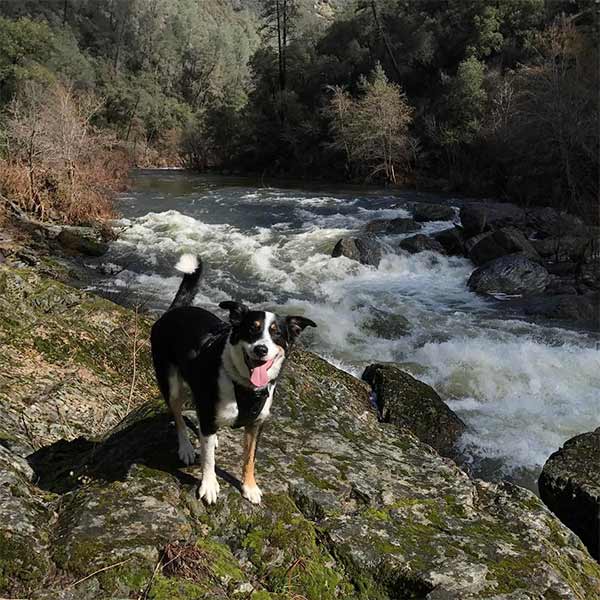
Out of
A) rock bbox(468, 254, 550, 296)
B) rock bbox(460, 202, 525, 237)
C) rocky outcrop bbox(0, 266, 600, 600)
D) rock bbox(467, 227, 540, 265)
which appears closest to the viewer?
rocky outcrop bbox(0, 266, 600, 600)

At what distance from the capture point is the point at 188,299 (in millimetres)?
4578

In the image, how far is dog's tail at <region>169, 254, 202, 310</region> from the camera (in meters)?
4.30

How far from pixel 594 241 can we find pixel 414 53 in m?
29.6

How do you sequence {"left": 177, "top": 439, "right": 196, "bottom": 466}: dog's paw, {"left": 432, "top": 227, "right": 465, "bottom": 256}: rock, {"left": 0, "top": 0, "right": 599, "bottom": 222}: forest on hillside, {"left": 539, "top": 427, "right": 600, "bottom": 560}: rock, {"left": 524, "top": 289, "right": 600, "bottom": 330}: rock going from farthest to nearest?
{"left": 0, "top": 0, "right": 599, "bottom": 222}: forest on hillside, {"left": 432, "top": 227, "right": 465, "bottom": 256}: rock, {"left": 524, "top": 289, "right": 600, "bottom": 330}: rock, {"left": 539, "top": 427, "right": 600, "bottom": 560}: rock, {"left": 177, "top": 439, "right": 196, "bottom": 466}: dog's paw

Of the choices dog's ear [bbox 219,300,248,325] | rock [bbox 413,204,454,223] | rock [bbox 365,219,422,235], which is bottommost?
rock [bbox 365,219,422,235]

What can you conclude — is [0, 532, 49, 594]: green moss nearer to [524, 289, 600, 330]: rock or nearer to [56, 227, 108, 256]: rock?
[524, 289, 600, 330]: rock

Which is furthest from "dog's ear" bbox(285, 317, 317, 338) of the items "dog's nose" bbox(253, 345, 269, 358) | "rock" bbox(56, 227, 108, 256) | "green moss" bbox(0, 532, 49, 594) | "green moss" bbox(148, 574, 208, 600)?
"rock" bbox(56, 227, 108, 256)

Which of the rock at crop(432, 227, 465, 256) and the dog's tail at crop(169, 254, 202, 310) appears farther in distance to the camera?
the rock at crop(432, 227, 465, 256)

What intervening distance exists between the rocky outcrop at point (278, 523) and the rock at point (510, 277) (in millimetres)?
10110

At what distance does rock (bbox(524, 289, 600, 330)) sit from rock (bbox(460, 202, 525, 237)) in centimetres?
643

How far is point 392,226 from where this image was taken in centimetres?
2011

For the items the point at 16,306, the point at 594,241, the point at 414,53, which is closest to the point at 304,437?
the point at 16,306

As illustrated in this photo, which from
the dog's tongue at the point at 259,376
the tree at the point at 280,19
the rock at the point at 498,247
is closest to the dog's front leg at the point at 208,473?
the dog's tongue at the point at 259,376

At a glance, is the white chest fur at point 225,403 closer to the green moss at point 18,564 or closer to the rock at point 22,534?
the rock at point 22,534
